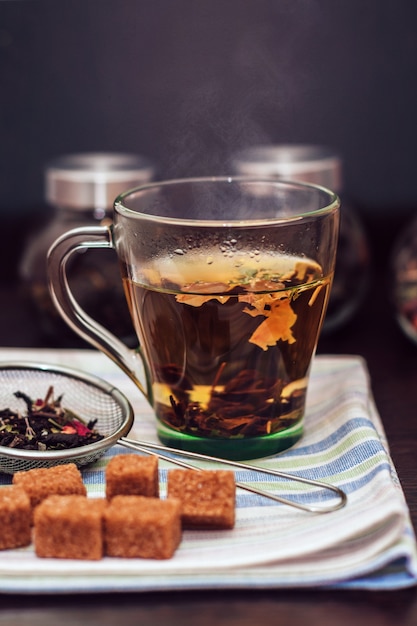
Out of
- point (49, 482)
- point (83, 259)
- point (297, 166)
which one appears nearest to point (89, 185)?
point (83, 259)

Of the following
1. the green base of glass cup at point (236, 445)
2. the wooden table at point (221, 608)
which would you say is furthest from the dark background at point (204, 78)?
the wooden table at point (221, 608)

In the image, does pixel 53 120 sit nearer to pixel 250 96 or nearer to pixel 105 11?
pixel 105 11

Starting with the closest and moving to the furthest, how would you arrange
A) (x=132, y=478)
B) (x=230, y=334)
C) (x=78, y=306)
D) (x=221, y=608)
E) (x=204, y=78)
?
(x=221, y=608) < (x=132, y=478) < (x=230, y=334) < (x=78, y=306) < (x=204, y=78)

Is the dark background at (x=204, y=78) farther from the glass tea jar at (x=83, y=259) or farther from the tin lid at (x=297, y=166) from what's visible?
the glass tea jar at (x=83, y=259)

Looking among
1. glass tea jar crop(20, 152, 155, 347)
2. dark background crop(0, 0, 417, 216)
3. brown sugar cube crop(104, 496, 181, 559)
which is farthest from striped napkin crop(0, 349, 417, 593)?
dark background crop(0, 0, 417, 216)

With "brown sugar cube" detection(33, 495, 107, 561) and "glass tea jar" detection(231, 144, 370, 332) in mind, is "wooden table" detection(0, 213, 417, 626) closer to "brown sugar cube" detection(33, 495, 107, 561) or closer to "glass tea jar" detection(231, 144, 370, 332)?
"brown sugar cube" detection(33, 495, 107, 561)

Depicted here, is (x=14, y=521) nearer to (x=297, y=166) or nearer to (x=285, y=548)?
(x=285, y=548)
